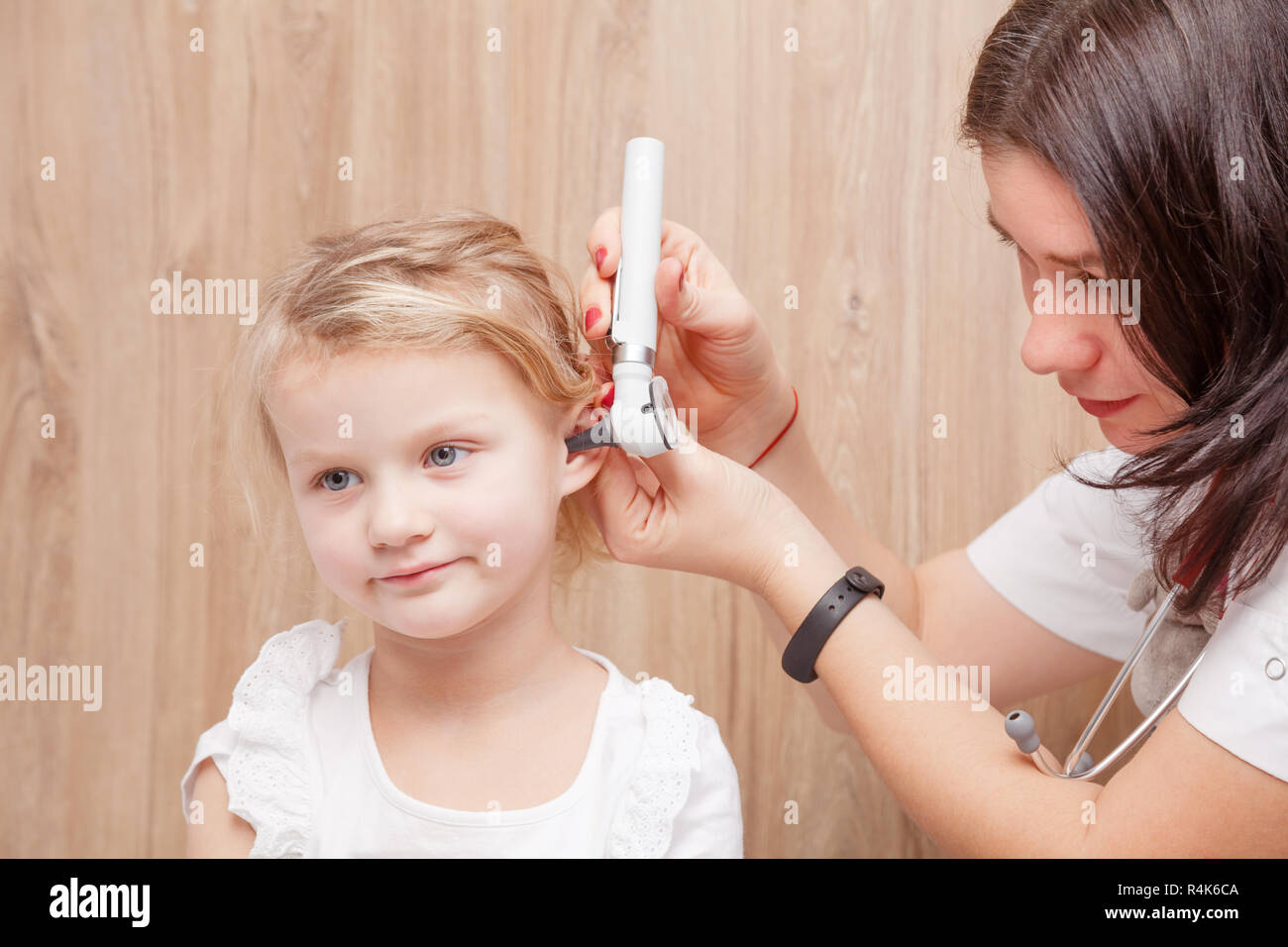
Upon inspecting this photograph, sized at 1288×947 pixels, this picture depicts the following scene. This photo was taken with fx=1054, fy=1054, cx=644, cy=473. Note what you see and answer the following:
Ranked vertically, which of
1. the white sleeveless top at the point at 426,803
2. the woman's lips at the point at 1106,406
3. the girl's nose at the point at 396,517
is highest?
the woman's lips at the point at 1106,406

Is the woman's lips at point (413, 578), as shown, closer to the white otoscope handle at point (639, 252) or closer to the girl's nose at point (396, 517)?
the girl's nose at point (396, 517)

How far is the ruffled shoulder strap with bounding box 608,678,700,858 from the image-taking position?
84cm

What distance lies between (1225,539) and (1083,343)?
0.18 meters

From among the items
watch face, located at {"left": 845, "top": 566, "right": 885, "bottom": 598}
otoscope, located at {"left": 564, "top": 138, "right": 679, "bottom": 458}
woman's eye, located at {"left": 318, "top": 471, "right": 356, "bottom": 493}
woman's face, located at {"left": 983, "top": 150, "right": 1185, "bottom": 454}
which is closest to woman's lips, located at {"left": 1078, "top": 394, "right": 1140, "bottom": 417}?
woman's face, located at {"left": 983, "top": 150, "right": 1185, "bottom": 454}

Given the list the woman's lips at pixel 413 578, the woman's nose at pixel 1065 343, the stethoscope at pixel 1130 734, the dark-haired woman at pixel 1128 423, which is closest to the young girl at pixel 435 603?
the woman's lips at pixel 413 578

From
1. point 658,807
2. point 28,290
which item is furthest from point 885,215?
point 28,290

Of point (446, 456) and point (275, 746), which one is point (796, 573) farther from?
point (275, 746)

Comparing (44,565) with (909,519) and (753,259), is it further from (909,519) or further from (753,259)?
(909,519)

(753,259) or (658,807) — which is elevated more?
Result: (753,259)

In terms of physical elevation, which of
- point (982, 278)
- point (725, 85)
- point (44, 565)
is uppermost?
point (725, 85)

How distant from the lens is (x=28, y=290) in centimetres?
146

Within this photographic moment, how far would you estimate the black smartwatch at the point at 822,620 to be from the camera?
906 millimetres

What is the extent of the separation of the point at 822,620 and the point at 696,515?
0.15 meters

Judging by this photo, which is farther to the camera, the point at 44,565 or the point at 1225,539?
the point at 44,565
